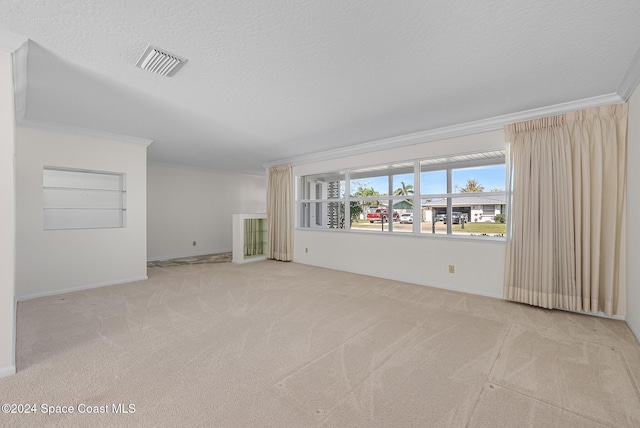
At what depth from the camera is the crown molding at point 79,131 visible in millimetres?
3512

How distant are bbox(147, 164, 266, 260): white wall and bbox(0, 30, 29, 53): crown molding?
4973mm

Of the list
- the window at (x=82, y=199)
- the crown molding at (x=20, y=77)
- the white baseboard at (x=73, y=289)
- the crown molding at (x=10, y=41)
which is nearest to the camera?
the crown molding at (x=10, y=41)

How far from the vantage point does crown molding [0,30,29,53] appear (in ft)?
5.84

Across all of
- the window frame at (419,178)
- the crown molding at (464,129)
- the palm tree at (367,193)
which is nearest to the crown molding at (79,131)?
the crown molding at (464,129)

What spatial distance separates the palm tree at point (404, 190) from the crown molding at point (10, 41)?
460 cm

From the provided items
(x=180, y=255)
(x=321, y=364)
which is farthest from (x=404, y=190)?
(x=180, y=255)

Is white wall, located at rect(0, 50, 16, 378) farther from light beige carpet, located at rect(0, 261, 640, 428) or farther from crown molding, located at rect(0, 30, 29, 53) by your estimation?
light beige carpet, located at rect(0, 261, 640, 428)

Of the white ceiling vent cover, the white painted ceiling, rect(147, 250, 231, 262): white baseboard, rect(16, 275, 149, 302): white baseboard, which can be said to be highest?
the white painted ceiling

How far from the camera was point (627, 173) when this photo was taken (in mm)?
2771

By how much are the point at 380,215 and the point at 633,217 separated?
3.09 metres

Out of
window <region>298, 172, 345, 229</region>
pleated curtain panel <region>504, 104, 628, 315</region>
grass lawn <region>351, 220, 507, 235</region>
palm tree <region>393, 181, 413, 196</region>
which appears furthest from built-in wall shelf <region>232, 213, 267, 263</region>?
pleated curtain panel <region>504, 104, 628, 315</region>

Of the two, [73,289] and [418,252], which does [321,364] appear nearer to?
[418,252]

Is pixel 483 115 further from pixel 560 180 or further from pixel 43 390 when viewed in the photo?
pixel 43 390

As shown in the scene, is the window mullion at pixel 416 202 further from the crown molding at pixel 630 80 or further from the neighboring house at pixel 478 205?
the crown molding at pixel 630 80
